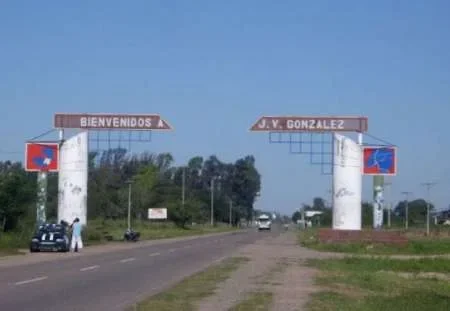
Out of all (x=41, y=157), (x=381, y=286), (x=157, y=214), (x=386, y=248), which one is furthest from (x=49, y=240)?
(x=157, y=214)

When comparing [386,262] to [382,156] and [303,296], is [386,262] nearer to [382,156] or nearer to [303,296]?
[303,296]

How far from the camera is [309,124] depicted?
6350 centimetres

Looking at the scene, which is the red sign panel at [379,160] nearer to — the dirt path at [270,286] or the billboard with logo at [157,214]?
the dirt path at [270,286]

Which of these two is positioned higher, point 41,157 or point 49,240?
point 41,157

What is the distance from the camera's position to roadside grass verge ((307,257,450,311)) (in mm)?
19625

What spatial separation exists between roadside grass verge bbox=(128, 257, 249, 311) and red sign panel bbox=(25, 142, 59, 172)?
33.4m

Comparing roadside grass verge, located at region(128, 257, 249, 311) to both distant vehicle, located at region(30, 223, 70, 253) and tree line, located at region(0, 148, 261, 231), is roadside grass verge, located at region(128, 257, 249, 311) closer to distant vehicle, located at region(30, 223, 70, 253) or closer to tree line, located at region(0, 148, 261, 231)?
distant vehicle, located at region(30, 223, 70, 253)

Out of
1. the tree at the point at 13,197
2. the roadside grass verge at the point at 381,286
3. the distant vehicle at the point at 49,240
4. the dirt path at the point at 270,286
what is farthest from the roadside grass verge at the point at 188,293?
the tree at the point at 13,197

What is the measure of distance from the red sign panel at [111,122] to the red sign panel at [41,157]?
1765mm

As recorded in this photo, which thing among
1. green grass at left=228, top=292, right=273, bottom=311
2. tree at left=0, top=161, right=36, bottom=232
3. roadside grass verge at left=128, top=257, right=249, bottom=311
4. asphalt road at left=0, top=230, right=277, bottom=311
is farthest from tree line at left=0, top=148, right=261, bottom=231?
green grass at left=228, top=292, right=273, bottom=311

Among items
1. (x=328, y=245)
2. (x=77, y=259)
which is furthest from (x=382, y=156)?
(x=77, y=259)

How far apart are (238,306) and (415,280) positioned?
1337 cm

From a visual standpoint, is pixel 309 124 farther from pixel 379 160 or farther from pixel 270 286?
pixel 270 286

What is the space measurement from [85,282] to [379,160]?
42350 mm
